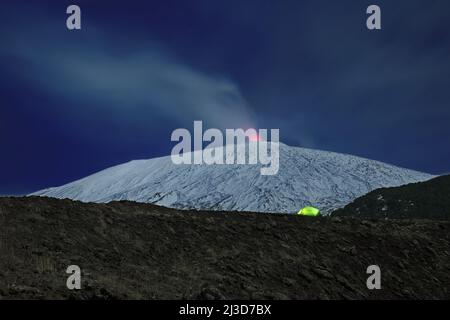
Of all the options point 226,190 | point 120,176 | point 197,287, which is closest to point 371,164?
point 226,190

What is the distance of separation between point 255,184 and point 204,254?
423ft

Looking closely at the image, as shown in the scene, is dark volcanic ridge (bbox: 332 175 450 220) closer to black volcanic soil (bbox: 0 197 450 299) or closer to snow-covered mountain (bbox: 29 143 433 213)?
snow-covered mountain (bbox: 29 143 433 213)

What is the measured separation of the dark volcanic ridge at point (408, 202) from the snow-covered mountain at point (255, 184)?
1358 inches

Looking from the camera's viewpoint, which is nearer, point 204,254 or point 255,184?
point 204,254

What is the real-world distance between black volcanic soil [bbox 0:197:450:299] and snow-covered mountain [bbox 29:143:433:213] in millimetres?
98797

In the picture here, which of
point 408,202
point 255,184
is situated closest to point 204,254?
point 408,202

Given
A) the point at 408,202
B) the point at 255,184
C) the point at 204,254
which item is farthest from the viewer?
the point at 255,184

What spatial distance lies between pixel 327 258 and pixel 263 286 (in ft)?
12.9

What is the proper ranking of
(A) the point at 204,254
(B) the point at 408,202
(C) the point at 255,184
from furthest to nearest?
(C) the point at 255,184 < (B) the point at 408,202 < (A) the point at 204,254

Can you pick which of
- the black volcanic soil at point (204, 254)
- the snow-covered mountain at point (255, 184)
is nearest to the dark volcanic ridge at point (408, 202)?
the snow-covered mountain at point (255, 184)

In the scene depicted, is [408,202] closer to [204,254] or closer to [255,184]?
[204,254]

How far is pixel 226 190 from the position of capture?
145500 millimetres

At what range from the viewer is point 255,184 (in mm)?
144125

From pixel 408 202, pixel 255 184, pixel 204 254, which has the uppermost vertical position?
pixel 255 184
